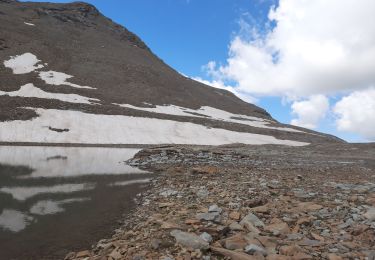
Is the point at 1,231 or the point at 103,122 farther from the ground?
the point at 103,122

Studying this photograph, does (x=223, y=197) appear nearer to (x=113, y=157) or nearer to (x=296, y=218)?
(x=296, y=218)

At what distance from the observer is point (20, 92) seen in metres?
68.1

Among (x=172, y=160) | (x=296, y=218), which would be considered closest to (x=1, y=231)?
(x=296, y=218)

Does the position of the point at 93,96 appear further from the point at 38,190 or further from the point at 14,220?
the point at 14,220

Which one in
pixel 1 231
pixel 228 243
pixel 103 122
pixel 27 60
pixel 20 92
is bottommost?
pixel 1 231

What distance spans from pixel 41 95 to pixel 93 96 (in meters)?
11.9

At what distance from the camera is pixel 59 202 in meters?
17.8

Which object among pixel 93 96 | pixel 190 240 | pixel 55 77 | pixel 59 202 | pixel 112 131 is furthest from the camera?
pixel 55 77

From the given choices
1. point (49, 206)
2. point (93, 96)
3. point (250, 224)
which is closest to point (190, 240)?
point (250, 224)

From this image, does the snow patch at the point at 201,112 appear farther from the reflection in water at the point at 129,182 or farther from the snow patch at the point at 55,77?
the reflection in water at the point at 129,182

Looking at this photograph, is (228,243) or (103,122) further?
(103,122)

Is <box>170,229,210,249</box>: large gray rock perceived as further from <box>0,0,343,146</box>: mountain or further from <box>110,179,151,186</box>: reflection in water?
<box>0,0,343,146</box>: mountain

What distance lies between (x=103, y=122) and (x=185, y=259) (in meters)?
52.9

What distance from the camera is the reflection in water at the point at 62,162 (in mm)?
27484
